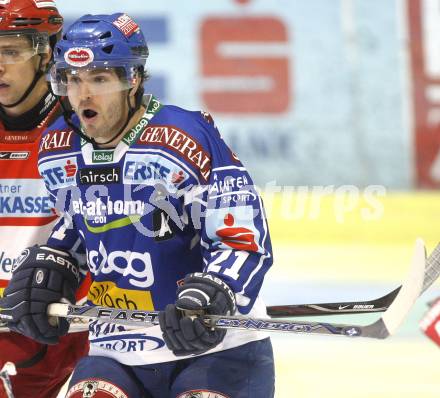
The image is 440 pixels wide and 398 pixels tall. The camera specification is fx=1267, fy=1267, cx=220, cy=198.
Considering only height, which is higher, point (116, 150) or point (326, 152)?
point (116, 150)

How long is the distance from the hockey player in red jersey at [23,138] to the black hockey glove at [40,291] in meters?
0.52

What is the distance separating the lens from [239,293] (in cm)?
378

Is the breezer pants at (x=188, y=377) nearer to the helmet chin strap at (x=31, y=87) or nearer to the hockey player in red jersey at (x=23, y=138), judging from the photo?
the hockey player in red jersey at (x=23, y=138)

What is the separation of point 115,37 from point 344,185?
6.47m

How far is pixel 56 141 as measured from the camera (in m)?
4.07

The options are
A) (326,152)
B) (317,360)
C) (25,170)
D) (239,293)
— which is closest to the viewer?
(239,293)

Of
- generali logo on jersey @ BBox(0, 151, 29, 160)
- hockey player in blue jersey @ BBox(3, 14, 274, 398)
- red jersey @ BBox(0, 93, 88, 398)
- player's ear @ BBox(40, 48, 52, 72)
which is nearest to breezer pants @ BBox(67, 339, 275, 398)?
hockey player in blue jersey @ BBox(3, 14, 274, 398)

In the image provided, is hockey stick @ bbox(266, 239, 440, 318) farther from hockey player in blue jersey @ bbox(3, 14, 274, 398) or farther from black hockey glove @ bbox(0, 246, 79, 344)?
black hockey glove @ bbox(0, 246, 79, 344)

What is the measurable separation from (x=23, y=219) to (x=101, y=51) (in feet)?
3.40

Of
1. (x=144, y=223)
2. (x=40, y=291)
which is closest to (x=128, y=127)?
(x=144, y=223)

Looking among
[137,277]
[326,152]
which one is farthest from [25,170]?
[326,152]

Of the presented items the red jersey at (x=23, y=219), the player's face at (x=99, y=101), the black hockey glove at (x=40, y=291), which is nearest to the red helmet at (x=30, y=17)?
the red jersey at (x=23, y=219)

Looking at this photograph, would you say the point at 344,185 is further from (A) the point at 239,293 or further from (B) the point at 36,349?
(A) the point at 239,293

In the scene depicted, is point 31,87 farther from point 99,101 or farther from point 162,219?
point 162,219
